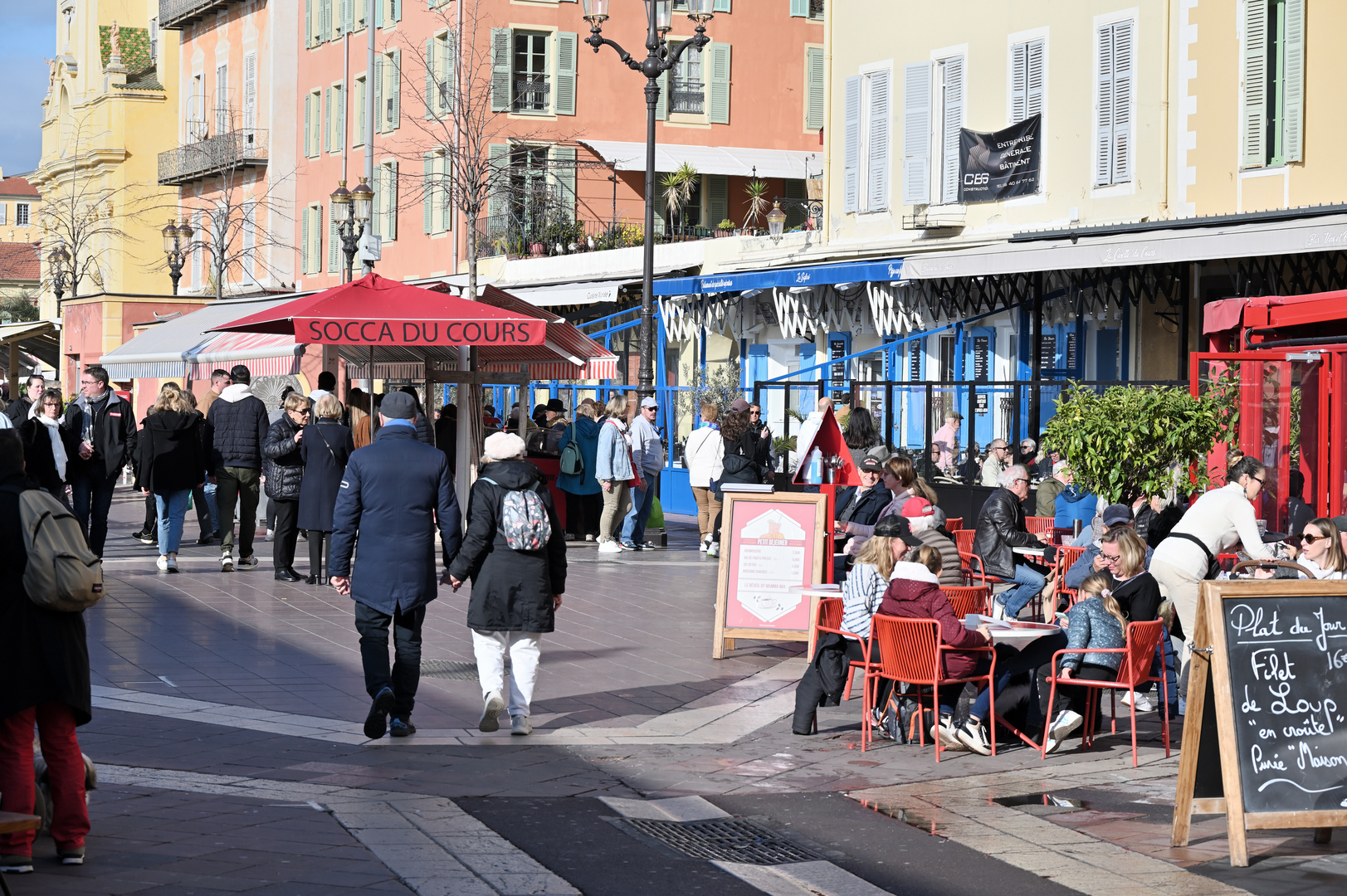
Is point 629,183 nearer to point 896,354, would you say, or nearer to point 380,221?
point 380,221

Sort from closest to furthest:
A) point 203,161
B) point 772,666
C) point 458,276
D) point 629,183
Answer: point 772,666, point 458,276, point 629,183, point 203,161

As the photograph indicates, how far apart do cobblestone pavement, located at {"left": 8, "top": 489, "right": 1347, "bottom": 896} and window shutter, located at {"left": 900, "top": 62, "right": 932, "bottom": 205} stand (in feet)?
42.5

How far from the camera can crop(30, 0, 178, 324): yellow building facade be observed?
59.4m

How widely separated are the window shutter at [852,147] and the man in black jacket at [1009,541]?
12.6m

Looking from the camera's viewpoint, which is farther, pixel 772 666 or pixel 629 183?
pixel 629 183

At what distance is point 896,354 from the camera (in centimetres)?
2592

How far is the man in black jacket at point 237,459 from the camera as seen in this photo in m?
16.6

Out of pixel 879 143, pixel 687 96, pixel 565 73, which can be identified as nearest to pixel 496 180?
pixel 565 73

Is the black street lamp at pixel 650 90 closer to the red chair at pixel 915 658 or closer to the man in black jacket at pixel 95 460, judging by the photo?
the man in black jacket at pixel 95 460

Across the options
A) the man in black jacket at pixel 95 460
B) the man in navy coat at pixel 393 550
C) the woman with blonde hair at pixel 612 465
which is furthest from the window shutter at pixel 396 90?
the man in navy coat at pixel 393 550

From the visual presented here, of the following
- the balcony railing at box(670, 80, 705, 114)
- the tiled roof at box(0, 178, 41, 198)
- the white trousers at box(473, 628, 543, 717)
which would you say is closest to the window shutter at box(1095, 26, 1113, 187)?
the white trousers at box(473, 628, 543, 717)

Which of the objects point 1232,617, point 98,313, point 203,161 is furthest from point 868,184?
point 203,161

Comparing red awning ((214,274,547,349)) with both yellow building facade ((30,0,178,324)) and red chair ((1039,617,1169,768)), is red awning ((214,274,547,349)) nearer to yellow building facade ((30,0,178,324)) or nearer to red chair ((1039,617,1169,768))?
red chair ((1039,617,1169,768))

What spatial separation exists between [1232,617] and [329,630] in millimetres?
7367
